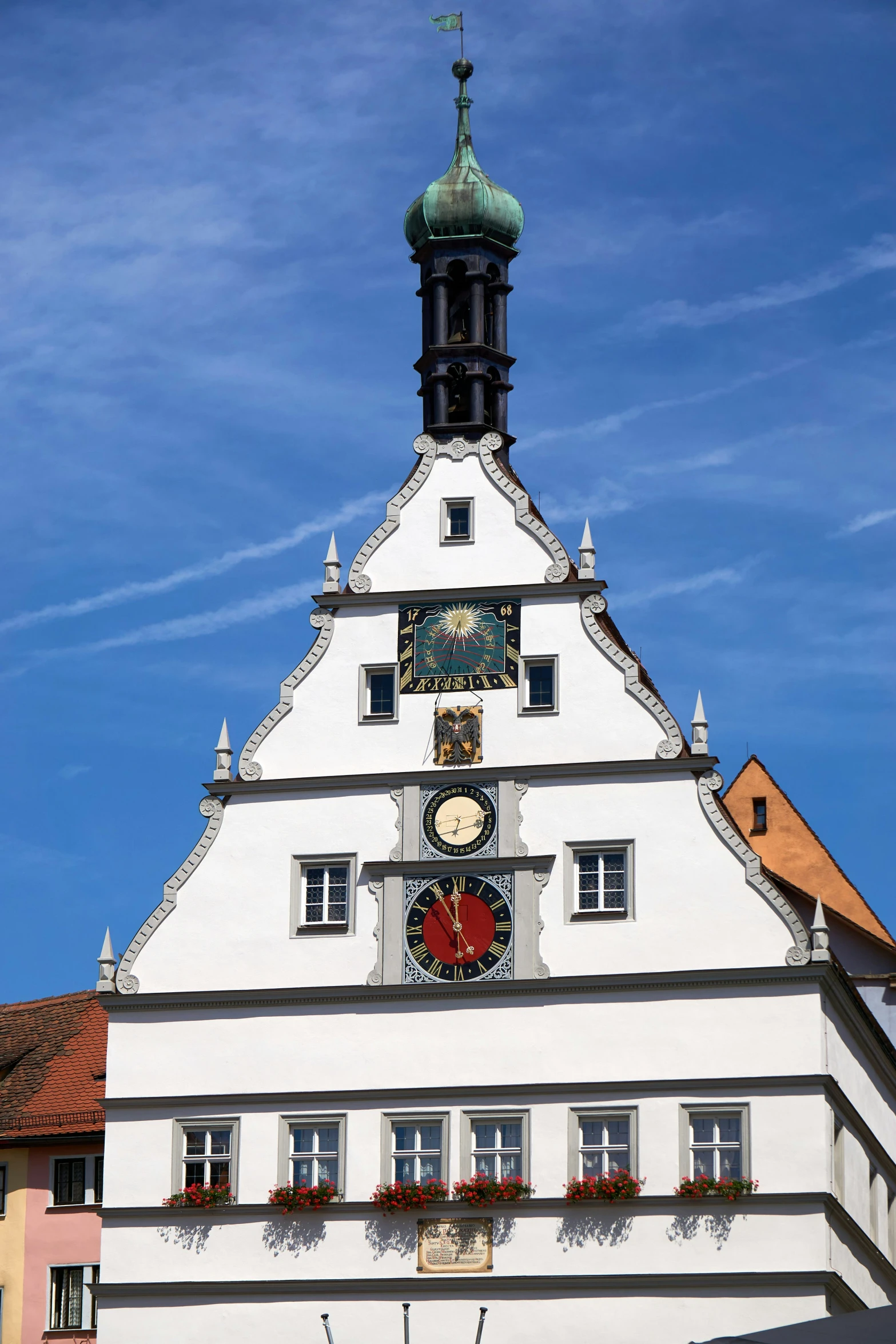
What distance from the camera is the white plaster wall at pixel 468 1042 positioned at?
40.2 m

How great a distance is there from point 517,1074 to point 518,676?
6.48 m

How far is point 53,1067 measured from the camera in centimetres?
5006

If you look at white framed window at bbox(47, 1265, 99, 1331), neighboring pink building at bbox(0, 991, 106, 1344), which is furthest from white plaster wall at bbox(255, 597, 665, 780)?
white framed window at bbox(47, 1265, 99, 1331)

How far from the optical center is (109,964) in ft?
140

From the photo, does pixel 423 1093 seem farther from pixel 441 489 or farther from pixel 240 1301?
pixel 441 489

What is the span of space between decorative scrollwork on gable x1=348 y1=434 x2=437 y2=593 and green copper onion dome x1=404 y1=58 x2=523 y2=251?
523 centimetres

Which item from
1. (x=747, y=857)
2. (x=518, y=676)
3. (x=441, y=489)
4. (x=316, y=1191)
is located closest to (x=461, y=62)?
(x=441, y=489)

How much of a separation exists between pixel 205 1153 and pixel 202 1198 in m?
0.88

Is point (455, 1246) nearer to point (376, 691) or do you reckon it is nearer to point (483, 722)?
point (483, 722)

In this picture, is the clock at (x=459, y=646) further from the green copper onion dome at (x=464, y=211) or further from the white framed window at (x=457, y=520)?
the green copper onion dome at (x=464, y=211)

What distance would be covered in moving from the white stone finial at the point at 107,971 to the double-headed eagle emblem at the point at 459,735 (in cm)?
619

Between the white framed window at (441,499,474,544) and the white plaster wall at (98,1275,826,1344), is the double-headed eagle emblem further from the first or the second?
the white plaster wall at (98,1275,826,1344)

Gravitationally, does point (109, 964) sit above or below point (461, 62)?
below

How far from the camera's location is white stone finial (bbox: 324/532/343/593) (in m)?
44.0
